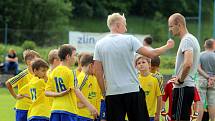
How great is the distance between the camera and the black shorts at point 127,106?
9.61 m

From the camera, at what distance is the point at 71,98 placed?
32.8 feet

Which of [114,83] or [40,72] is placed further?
[40,72]

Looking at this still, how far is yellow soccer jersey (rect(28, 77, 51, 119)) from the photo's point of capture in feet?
35.2

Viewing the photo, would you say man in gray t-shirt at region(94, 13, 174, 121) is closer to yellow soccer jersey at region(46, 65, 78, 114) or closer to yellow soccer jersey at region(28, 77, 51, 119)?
yellow soccer jersey at region(46, 65, 78, 114)

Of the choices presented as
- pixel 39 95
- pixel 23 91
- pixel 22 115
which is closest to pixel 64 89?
pixel 39 95

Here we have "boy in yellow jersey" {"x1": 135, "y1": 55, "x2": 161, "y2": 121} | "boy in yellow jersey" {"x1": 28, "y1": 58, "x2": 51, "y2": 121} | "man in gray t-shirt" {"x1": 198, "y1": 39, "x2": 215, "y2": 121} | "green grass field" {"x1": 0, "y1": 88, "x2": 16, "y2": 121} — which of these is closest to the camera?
"boy in yellow jersey" {"x1": 28, "y1": 58, "x2": 51, "y2": 121}

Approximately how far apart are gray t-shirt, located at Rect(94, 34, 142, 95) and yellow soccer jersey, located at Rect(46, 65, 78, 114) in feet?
1.99

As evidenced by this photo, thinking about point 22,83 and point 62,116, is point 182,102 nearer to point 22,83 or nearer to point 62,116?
point 62,116

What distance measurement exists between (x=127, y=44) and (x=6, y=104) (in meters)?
11.8

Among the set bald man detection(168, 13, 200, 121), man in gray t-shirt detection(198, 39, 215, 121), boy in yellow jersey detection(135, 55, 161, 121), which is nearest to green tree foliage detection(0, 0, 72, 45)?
man in gray t-shirt detection(198, 39, 215, 121)

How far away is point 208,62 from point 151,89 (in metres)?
4.16

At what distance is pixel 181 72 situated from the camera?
10.1 m

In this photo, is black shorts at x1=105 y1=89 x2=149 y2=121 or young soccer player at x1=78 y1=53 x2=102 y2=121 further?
young soccer player at x1=78 y1=53 x2=102 y2=121

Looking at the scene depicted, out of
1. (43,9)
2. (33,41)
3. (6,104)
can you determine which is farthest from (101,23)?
(6,104)
